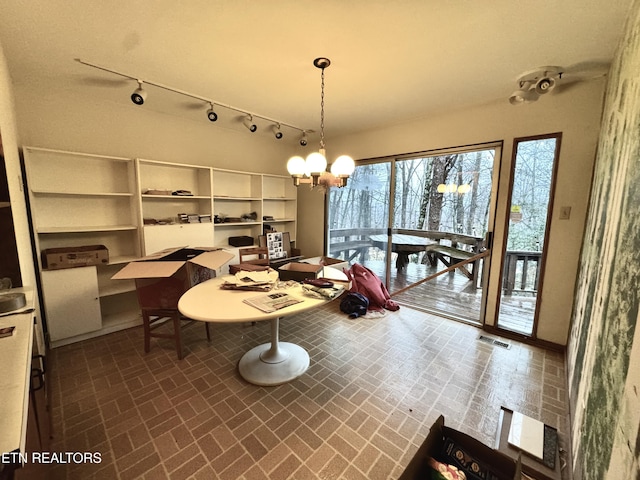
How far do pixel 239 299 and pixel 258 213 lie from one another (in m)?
2.51

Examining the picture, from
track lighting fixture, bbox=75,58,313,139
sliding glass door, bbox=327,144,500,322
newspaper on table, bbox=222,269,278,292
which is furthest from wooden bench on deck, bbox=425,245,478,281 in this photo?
track lighting fixture, bbox=75,58,313,139

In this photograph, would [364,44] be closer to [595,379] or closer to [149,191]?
[595,379]

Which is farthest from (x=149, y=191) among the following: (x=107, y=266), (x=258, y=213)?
(x=258, y=213)

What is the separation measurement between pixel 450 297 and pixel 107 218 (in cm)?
469

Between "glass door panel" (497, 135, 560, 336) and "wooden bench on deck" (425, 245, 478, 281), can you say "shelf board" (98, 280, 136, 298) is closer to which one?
"wooden bench on deck" (425, 245, 478, 281)

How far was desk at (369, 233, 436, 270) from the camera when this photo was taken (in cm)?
377

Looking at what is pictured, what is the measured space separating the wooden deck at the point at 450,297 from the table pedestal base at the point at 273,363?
6.90 feet

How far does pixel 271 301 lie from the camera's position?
1801 mm

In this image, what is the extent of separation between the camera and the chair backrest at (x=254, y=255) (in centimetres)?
309

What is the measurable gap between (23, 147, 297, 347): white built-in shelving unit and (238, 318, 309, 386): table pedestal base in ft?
5.70

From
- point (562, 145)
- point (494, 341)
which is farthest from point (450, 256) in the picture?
point (562, 145)

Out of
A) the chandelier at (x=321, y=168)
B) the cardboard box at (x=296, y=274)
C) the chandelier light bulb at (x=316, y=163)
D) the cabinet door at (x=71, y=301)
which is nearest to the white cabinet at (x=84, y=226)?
the cabinet door at (x=71, y=301)

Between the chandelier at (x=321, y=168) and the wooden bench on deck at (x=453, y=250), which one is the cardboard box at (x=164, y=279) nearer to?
the chandelier at (x=321, y=168)

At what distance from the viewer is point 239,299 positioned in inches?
73.2
